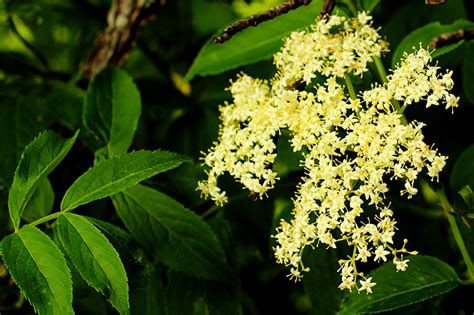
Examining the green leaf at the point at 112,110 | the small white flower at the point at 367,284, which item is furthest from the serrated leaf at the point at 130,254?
the small white flower at the point at 367,284

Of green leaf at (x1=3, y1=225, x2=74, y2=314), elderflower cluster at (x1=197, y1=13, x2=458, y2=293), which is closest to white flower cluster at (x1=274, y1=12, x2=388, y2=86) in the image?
elderflower cluster at (x1=197, y1=13, x2=458, y2=293)

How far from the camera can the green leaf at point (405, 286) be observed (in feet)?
5.08

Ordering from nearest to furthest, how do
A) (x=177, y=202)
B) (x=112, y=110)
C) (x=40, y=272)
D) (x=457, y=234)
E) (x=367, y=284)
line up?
(x=40, y=272) → (x=367, y=284) → (x=457, y=234) → (x=177, y=202) → (x=112, y=110)

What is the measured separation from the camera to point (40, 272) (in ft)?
4.60

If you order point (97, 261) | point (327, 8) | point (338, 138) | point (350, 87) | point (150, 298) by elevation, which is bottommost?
point (150, 298)

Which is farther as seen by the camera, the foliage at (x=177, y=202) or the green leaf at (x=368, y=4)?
the green leaf at (x=368, y=4)

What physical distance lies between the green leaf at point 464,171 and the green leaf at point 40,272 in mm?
1212

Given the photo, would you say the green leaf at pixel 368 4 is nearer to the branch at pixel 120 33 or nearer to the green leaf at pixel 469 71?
the green leaf at pixel 469 71

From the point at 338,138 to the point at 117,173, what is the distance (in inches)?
21.9

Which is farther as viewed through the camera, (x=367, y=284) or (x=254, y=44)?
(x=254, y=44)

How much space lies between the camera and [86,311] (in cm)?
197

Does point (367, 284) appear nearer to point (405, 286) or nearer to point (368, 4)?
point (405, 286)

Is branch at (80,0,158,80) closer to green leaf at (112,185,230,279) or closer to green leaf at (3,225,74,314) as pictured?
green leaf at (112,185,230,279)

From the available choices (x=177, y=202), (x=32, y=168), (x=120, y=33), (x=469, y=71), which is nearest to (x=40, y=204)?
(x=32, y=168)
